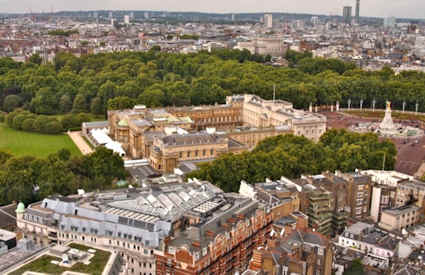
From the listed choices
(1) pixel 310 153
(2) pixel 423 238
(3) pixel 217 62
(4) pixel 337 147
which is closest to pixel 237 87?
(3) pixel 217 62

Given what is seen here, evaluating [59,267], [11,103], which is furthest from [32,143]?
[59,267]

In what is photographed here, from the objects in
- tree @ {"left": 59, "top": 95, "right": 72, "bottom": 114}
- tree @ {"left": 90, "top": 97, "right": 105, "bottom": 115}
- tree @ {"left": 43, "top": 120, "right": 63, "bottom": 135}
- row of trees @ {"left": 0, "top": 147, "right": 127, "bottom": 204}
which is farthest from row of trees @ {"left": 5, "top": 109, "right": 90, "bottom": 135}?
row of trees @ {"left": 0, "top": 147, "right": 127, "bottom": 204}

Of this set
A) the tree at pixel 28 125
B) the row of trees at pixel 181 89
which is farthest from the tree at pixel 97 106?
the tree at pixel 28 125

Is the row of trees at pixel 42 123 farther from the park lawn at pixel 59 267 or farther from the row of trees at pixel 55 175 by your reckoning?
the park lawn at pixel 59 267

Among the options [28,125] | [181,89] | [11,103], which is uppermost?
[181,89]

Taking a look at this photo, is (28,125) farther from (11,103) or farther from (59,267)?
(59,267)

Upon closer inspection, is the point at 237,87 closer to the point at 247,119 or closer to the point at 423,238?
the point at 247,119
